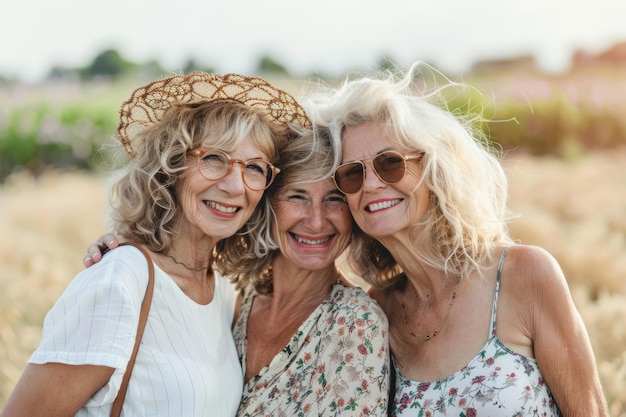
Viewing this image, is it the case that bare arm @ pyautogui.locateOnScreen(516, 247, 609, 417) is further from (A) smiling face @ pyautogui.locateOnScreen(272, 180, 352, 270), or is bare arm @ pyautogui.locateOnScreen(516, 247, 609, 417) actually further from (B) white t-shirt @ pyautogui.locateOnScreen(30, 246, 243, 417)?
(B) white t-shirt @ pyautogui.locateOnScreen(30, 246, 243, 417)

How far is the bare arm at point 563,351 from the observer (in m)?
2.90

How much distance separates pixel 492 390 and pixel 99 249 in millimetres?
1674

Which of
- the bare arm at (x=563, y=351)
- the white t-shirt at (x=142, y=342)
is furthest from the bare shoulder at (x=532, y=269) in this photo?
the white t-shirt at (x=142, y=342)

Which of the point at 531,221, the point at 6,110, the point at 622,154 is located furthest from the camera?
the point at 6,110

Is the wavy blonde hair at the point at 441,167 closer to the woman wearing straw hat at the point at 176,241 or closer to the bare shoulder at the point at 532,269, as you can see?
the bare shoulder at the point at 532,269

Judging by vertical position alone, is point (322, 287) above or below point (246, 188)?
below

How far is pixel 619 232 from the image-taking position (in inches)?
285

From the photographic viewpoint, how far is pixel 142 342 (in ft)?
9.25

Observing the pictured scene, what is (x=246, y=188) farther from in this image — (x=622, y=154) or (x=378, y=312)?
(x=622, y=154)

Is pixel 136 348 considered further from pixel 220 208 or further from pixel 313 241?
pixel 313 241

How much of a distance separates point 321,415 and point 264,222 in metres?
1.01

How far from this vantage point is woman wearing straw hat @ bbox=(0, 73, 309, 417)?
8.80 ft

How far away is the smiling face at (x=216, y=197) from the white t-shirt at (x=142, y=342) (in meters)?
0.34

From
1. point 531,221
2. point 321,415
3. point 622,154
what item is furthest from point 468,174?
point 622,154
